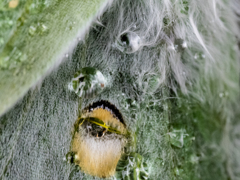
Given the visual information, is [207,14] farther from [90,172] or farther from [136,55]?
[90,172]

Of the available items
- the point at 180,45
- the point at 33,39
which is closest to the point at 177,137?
the point at 180,45

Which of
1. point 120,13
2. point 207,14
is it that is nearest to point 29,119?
point 120,13

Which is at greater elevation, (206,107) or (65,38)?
(65,38)

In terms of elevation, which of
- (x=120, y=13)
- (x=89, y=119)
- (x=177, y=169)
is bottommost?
(x=177, y=169)

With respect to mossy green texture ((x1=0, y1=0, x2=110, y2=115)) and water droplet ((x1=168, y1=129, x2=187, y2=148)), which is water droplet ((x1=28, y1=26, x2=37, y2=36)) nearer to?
mossy green texture ((x1=0, y1=0, x2=110, y2=115))

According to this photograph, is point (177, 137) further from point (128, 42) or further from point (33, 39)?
point (33, 39)

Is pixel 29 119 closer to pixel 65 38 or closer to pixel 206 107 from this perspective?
pixel 65 38

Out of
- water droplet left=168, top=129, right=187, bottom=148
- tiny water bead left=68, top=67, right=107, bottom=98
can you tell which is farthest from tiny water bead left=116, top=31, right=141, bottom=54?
water droplet left=168, top=129, right=187, bottom=148
